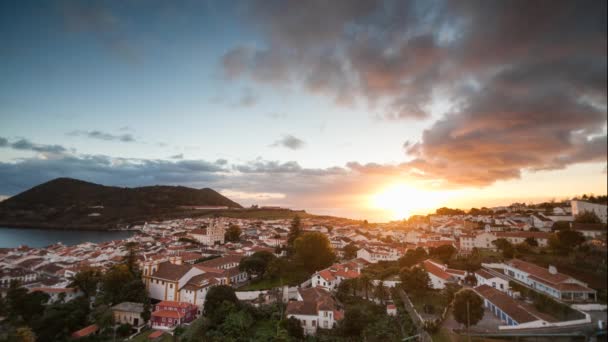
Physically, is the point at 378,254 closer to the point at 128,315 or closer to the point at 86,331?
the point at 128,315

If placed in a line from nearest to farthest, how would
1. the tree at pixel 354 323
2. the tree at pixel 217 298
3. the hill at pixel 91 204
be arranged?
the tree at pixel 354 323 < the tree at pixel 217 298 < the hill at pixel 91 204

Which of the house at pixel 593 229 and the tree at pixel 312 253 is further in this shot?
the tree at pixel 312 253

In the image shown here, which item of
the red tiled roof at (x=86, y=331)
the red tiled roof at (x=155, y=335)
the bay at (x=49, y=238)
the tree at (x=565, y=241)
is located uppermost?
the tree at (x=565, y=241)

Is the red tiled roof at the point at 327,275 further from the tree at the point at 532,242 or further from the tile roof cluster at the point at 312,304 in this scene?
the tree at the point at 532,242

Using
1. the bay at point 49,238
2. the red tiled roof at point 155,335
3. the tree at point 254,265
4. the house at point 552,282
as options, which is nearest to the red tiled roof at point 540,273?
the house at point 552,282

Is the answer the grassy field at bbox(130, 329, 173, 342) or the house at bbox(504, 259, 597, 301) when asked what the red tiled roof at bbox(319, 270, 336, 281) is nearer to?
the grassy field at bbox(130, 329, 173, 342)

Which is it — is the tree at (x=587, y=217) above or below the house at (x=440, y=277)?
above

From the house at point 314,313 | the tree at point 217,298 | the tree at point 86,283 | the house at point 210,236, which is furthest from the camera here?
the house at point 210,236
